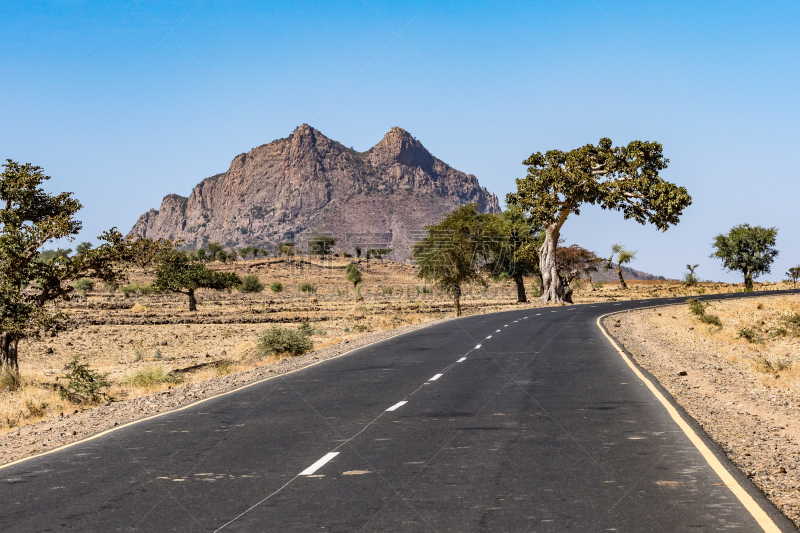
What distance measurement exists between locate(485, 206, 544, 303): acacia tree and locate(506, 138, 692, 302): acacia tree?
6.19 m

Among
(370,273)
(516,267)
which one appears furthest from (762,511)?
(370,273)

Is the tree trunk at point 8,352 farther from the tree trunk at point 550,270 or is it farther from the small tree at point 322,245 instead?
the small tree at point 322,245

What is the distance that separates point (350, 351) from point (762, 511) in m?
18.4

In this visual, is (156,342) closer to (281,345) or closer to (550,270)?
(281,345)


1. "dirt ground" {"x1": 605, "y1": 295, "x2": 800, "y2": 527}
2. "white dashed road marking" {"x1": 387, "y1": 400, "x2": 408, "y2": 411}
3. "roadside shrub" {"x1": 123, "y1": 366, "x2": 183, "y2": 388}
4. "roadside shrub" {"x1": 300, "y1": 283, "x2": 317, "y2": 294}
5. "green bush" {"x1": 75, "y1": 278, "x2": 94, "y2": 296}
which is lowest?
"roadside shrub" {"x1": 123, "y1": 366, "x2": 183, "y2": 388}

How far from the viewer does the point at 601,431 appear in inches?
360

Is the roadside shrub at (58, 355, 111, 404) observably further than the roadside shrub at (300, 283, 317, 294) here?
No

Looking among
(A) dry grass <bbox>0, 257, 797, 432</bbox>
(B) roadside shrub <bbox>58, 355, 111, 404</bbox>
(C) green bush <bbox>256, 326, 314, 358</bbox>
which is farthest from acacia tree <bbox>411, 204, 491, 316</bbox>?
(B) roadside shrub <bbox>58, 355, 111, 404</bbox>

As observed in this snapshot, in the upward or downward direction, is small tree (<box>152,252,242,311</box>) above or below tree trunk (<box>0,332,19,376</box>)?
above

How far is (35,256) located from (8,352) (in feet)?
10.2

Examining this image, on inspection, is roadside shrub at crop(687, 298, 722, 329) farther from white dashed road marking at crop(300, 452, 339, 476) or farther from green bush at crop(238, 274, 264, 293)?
green bush at crop(238, 274, 264, 293)

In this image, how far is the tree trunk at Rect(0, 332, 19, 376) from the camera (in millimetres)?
22089

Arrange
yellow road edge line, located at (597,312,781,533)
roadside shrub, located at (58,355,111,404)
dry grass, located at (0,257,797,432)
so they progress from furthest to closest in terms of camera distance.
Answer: dry grass, located at (0,257,797,432) < roadside shrub, located at (58,355,111,404) < yellow road edge line, located at (597,312,781,533)

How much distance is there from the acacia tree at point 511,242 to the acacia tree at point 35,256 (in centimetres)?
4435
